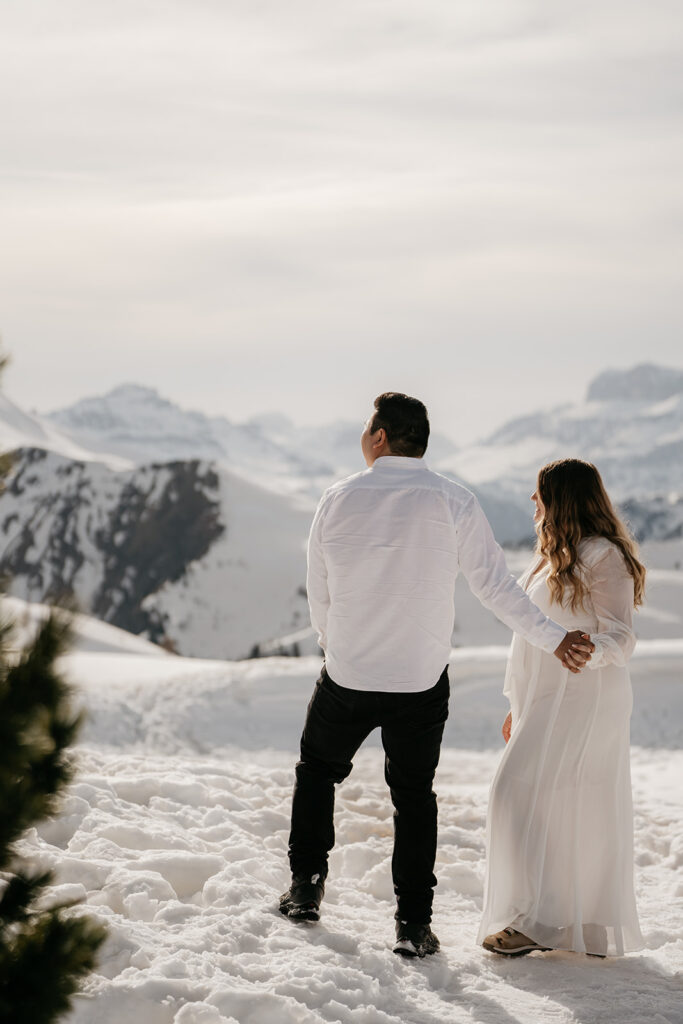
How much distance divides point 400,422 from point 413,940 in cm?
205

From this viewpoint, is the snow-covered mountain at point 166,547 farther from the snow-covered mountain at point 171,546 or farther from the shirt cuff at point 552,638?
the shirt cuff at point 552,638

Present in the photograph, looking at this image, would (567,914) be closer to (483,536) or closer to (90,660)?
(483,536)

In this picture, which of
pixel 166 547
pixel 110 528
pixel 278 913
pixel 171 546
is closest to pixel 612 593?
pixel 278 913

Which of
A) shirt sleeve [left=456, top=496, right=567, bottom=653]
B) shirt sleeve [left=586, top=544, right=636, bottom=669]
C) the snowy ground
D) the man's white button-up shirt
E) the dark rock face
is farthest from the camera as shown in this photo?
the dark rock face

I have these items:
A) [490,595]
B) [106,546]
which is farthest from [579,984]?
[106,546]

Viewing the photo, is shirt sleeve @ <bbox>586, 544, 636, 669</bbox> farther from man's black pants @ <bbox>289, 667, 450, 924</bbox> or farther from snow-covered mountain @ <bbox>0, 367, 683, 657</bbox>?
snow-covered mountain @ <bbox>0, 367, 683, 657</bbox>

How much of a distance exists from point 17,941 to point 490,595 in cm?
232

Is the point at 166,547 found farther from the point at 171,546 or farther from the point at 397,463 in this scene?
the point at 397,463

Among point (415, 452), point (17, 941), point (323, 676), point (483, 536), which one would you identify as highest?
point (415, 452)

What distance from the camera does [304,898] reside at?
424 cm

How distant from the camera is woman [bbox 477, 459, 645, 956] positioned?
415cm

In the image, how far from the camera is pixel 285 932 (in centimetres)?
401

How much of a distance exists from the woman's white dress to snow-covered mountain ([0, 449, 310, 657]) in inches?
1085

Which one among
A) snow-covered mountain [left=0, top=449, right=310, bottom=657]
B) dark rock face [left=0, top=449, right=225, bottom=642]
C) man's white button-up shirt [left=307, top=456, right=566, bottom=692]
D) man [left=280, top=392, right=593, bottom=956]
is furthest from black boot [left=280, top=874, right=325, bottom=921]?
dark rock face [left=0, top=449, right=225, bottom=642]
